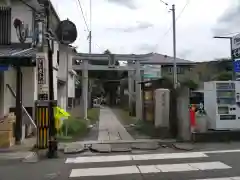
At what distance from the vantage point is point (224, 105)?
1430 centimetres

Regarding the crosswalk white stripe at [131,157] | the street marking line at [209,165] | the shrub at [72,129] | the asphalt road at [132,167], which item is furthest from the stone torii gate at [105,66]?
the street marking line at [209,165]

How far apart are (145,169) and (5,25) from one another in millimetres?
10050

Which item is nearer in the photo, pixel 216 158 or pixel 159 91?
pixel 216 158

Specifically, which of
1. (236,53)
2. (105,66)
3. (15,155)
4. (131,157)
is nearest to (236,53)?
(236,53)

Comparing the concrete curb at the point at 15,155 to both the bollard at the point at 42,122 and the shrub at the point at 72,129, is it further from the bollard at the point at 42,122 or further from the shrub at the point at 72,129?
the shrub at the point at 72,129

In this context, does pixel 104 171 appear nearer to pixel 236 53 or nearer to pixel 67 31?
pixel 67 31

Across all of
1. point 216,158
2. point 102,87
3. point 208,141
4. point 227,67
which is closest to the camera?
point 216,158

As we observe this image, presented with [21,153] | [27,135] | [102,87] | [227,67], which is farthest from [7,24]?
[102,87]

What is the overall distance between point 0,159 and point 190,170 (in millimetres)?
5680

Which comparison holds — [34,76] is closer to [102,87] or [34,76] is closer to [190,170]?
[190,170]

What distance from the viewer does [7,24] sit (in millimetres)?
15453

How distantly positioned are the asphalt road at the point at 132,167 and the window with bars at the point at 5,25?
6.97 m

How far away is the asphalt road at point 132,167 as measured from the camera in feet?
26.5

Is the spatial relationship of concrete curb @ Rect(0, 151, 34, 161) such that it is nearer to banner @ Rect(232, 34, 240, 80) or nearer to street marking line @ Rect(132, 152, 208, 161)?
street marking line @ Rect(132, 152, 208, 161)
